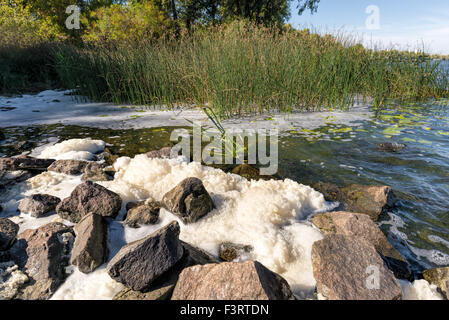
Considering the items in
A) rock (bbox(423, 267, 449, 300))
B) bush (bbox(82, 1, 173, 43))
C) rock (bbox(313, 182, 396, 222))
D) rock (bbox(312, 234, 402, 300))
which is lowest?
rock (bbox(423, 267, 449, 300))

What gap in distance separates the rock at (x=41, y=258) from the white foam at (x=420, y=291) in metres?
1.79

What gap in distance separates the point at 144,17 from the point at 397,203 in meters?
12.6

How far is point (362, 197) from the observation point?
80.5 inches

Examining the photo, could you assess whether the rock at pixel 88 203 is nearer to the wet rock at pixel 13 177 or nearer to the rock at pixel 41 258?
the rock at pixel 41 258

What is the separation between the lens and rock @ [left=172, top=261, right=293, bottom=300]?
1084 mm

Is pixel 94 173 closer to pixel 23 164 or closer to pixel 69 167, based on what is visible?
pixel 69 167

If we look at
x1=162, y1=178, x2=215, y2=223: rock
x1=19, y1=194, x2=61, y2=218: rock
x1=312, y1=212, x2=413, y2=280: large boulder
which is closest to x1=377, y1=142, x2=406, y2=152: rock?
x1=312, y1=212, x2=413, y2=280: large boulder

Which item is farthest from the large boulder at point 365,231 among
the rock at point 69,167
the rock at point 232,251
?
the rock at point 69,167

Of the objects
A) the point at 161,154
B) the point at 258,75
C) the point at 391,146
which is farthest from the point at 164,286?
the point at 258,75

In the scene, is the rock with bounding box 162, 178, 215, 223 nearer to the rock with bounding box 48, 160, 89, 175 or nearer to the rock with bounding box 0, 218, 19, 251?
the rock with bounding box 0, 218, 19, 251

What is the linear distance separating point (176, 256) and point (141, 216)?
626 millimetres

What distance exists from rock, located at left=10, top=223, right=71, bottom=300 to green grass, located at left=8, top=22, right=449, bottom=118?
247 centimetres
